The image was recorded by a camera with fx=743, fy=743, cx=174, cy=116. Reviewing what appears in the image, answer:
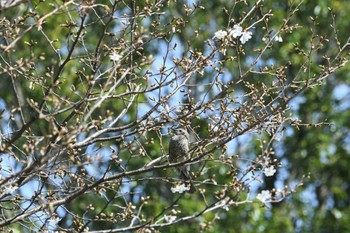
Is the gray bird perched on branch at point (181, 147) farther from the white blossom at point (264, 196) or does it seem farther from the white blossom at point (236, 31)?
the white blossom at point (236, 31)

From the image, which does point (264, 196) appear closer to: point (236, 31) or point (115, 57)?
point (236, 31)

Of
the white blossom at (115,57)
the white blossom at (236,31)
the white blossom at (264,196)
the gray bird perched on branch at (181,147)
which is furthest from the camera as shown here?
the gray bird perched on branch at (181,147)

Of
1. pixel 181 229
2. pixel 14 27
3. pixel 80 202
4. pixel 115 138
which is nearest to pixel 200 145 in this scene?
pixel 115 138

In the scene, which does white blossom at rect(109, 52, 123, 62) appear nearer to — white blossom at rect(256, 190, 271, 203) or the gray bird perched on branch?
white blossom at rect(256, 190, 271, 203)

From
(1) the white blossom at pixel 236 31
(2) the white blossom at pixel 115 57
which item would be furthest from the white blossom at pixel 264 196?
(2) the white blossom at pixel 115 57

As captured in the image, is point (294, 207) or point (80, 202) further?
point (294, 207)

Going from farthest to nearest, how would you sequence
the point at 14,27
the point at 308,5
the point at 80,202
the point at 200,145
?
1. the point at 308,5
2. the point at 80,202
3. the point at 200,145
4. the point at 14,27

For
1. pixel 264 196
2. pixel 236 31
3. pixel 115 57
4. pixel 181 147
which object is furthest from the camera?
pixel 181 147

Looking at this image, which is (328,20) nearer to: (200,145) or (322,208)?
(322,208)

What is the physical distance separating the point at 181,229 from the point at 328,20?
5.06m

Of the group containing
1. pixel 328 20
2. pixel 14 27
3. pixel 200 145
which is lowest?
pixel 200 145

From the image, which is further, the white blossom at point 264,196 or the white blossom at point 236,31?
the white blossom at point 264,196

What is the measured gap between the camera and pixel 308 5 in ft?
45.9

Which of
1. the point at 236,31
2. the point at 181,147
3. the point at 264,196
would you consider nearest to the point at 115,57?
the point at 236,31
